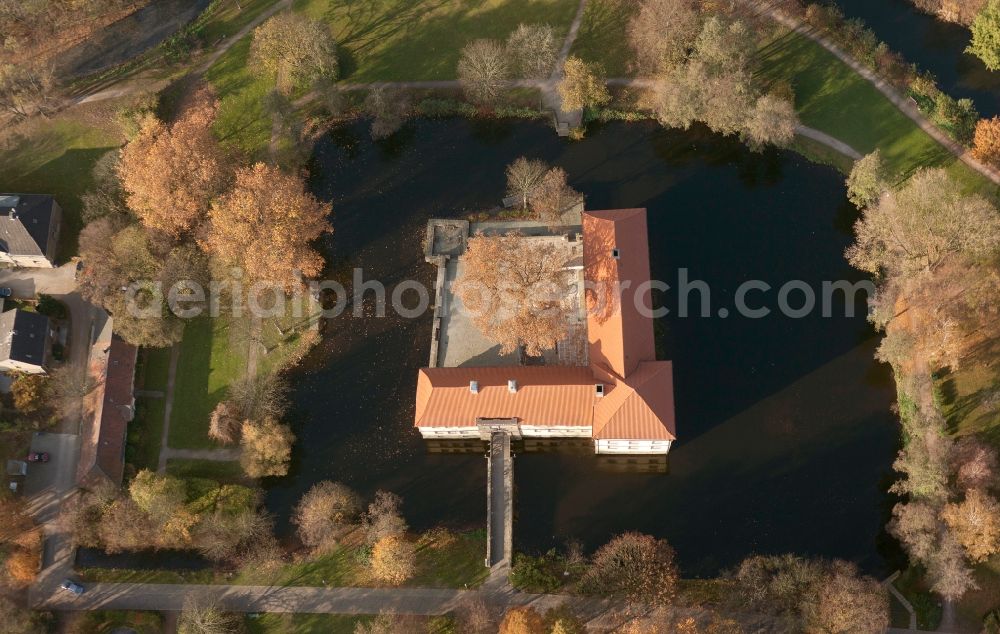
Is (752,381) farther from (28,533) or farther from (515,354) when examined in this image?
(28,533)

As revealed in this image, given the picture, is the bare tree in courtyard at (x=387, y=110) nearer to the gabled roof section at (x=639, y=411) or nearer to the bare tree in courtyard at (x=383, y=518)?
the bare tree in courtyard at (x=383, y=518)

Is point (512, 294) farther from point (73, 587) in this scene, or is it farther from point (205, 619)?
point (73, 587)

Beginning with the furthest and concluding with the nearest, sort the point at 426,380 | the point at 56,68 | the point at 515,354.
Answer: the point at 56,68, the point at 515,354, the point at 426,380

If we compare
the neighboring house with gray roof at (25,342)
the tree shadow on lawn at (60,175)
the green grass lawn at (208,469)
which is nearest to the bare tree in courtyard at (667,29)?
the green grass lawn at (208,469)

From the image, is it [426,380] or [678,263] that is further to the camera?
[678,263]

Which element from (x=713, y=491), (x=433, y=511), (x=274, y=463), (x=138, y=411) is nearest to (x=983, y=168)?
(x=713, y=491)

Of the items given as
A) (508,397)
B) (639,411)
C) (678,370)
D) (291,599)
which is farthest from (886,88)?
(291,599)
